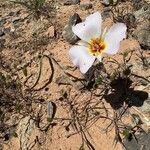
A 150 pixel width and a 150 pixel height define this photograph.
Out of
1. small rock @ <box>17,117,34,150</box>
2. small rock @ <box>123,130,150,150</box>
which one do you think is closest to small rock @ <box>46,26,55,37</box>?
small rock @ <box>17,117,34,150</box>

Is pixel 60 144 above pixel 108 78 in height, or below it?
below

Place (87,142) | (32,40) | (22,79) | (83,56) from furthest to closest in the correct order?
(32,40) < (22,79) < (87,142) < (83,56)

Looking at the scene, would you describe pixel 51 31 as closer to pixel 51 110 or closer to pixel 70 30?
pixel 70 30

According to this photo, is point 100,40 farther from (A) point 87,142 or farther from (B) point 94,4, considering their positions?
(B) point 94,4

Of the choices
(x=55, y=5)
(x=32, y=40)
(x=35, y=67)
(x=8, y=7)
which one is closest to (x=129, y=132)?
(x=35, y=67)

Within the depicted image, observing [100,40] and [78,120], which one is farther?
[78,120]

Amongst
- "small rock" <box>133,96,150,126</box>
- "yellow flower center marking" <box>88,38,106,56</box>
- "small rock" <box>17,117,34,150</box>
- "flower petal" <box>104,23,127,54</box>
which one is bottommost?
"small rock" <box>17,117,34,150</box>

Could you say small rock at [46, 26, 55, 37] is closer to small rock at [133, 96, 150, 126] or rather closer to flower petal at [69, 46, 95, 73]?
flower petal at [69, 46, 95, 73]
